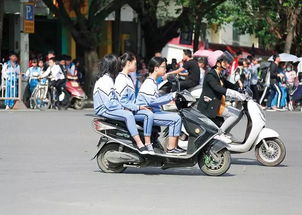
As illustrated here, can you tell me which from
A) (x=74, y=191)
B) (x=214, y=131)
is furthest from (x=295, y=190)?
(x=74, y=191)

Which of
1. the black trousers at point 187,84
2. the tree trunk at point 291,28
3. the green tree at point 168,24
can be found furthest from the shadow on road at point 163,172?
the tree trunk at point 291,28

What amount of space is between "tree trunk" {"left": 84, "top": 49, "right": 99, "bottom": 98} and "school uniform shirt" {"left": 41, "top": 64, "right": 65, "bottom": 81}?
320 centimetres

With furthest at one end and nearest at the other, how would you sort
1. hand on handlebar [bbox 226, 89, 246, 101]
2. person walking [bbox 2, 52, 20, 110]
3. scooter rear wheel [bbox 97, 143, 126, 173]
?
person walking [bbox 2, 52, 20, 110] < hand on handlebar [bbox 226, 89, 246, 101] < scooter rear wheel [bbox 97, 143, 126, 173]

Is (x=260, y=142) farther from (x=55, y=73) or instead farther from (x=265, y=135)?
(x=55, y=73)

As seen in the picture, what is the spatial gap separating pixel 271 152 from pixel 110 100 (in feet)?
8.77

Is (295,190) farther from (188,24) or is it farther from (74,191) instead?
(188,24)

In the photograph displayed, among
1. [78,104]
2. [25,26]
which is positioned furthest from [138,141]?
[25,26]

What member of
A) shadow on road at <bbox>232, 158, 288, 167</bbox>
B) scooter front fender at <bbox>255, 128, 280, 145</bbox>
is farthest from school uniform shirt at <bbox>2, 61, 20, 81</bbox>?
scooter front fender at <bbox>255, 128, 280, 145</bbox>

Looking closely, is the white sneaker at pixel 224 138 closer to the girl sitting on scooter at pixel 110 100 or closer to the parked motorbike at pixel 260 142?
the parked motorbike at pixel 260 142

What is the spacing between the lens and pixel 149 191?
32.6ft

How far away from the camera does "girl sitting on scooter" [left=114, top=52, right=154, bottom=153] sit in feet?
36.5

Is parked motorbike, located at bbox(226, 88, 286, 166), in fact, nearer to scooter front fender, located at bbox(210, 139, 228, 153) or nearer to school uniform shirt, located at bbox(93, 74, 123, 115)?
scooter front fender, located at bbox(210, 139, 228, 153)

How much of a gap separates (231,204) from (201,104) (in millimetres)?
3711

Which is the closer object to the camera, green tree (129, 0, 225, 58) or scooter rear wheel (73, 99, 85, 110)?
scooter rear wheel (73, 99, 85, 110)
